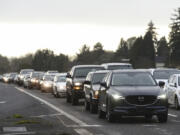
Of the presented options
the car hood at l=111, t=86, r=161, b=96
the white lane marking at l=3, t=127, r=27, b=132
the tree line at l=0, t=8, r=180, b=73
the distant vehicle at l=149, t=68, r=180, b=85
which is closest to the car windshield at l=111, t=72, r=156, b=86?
the car hood at l=111, t=86, r=161, b=96

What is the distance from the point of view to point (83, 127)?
17.4m

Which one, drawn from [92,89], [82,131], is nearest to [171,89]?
[92,89]

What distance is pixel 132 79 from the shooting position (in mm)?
20203

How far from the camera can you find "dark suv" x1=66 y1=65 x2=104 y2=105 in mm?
31203

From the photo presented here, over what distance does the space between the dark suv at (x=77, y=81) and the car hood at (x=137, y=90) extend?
11699 mm

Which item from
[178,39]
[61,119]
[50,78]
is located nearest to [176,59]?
[178,39]

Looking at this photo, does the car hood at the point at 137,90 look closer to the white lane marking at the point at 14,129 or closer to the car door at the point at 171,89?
the white lane marking at the point at 14,129

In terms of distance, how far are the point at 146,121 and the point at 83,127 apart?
2763 mm

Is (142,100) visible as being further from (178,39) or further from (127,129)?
(178,39)

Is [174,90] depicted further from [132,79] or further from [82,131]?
[82,131]

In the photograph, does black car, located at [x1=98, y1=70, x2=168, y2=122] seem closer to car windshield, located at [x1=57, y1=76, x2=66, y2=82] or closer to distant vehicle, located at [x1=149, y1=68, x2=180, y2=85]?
distant vehicle, located at [x1=149, y1=68, x2=180, y2=85]

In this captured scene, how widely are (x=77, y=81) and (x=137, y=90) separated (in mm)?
12854

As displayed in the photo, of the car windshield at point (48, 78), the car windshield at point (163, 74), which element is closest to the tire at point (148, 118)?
the car windshield at point (163, 74)

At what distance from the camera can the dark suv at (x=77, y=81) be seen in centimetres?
3120
